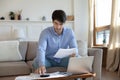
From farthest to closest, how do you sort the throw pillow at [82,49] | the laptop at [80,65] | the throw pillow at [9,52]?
the throw pillow at [9,52]
the throw pillow at [82,49]
the laptop at [80,65]

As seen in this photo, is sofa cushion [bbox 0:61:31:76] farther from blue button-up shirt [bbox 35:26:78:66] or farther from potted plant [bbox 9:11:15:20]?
potted plant [bbox 9:11:15:20]

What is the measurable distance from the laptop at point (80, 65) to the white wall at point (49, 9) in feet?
12.2

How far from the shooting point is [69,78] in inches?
69.0

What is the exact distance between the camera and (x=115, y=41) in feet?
14.5

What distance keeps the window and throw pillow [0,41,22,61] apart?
2.37 meters

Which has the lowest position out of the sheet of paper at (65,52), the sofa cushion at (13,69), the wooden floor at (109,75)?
the wooden floor at (109,75)

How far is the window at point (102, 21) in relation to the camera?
4.99 meters

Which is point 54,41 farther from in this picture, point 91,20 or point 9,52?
point 91,20

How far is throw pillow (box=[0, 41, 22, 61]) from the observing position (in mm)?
3443

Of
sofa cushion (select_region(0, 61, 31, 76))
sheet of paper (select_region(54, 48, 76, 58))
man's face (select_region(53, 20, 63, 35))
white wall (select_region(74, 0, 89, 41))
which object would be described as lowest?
sofa cushion (select_region(0, 61, 31, 76))

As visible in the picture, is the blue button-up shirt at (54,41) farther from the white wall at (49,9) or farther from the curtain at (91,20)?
the white wall at (49,9)

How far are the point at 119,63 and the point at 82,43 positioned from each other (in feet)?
4.54

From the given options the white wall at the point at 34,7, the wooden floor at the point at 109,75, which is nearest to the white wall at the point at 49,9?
the white wall at the point at 34,7

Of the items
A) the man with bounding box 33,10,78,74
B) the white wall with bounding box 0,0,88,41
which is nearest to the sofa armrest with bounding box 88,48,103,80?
the man with bounding box 33,10,78,74
